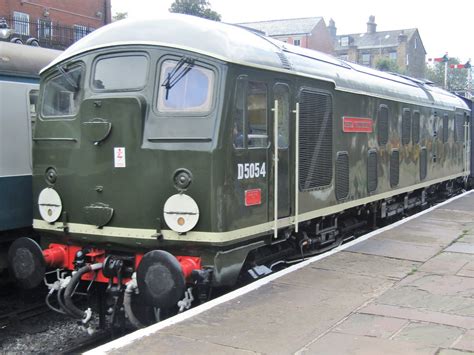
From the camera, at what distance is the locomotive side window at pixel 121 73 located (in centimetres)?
555

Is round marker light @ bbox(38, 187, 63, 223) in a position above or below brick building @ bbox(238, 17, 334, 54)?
below

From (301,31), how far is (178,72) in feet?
202

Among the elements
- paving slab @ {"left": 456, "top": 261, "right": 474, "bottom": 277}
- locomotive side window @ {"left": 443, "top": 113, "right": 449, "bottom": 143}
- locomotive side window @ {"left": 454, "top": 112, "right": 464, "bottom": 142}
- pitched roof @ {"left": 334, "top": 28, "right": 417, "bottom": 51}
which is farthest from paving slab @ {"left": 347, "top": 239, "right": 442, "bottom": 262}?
pitched roof @ {"left": 334, "top": 28, "right": 417, "bottom": 51}

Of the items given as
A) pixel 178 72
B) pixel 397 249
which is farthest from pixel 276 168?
pixel 397 249

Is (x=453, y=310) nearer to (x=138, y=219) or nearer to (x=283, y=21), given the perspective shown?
(x=138, y=219)

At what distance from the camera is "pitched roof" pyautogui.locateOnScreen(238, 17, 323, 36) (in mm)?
64500

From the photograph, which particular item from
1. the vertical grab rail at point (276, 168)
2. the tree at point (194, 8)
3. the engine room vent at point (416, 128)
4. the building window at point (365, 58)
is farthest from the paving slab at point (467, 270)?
the building window at point (365, 58)

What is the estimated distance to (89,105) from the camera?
5680 mm

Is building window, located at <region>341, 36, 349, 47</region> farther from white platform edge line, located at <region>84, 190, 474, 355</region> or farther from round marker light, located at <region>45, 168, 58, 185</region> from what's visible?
round marker light, located at <region>45, 168, 58, 185</region>

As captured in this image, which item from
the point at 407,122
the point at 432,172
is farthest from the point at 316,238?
the point at 432,172

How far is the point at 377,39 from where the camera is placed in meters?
81.9

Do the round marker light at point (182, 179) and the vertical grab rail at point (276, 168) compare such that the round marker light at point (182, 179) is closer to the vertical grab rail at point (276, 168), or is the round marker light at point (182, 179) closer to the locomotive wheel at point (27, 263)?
the vertical grab rail at point (276, 168)

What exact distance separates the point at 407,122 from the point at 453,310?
19.6 feet

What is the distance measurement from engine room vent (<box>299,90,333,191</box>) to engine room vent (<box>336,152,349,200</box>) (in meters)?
0.29
